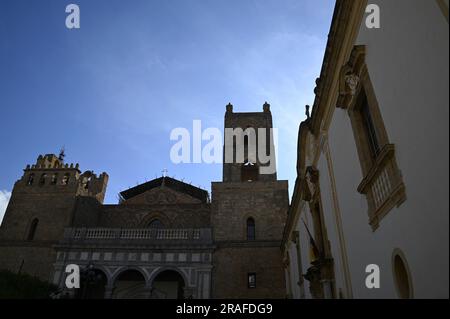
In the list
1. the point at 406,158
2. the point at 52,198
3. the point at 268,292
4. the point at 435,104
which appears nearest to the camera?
the point at 435,104

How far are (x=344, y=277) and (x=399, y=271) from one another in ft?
8.27

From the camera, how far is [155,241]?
19125 mm

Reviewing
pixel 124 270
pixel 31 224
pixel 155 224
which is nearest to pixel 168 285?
pixel 124 270

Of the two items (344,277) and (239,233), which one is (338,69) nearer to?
(344,277)

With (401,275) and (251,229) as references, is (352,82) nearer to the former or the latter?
(401,275)

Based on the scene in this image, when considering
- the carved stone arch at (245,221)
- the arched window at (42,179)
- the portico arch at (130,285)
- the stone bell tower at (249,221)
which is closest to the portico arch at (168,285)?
the portico arch at (130,285)

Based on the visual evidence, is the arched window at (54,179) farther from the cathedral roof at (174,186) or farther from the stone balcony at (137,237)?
the cathedral roof at (174,186)

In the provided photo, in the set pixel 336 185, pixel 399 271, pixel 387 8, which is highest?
pixel 387 8

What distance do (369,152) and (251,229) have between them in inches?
587

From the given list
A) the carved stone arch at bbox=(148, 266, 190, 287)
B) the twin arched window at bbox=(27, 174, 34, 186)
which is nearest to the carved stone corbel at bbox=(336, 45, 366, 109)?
the carved stone arch at bbox=(148, 266, 190, 287)

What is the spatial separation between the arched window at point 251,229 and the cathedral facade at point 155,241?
0.20 ft

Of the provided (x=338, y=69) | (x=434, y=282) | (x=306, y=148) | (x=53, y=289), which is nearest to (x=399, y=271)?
(x=434, y=282)

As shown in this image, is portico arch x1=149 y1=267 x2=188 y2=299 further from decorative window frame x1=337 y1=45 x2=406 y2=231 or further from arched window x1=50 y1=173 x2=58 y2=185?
decorative window frame x1=337 y1=45 x2=406 y2=231

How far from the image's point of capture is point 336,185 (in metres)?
7.66
